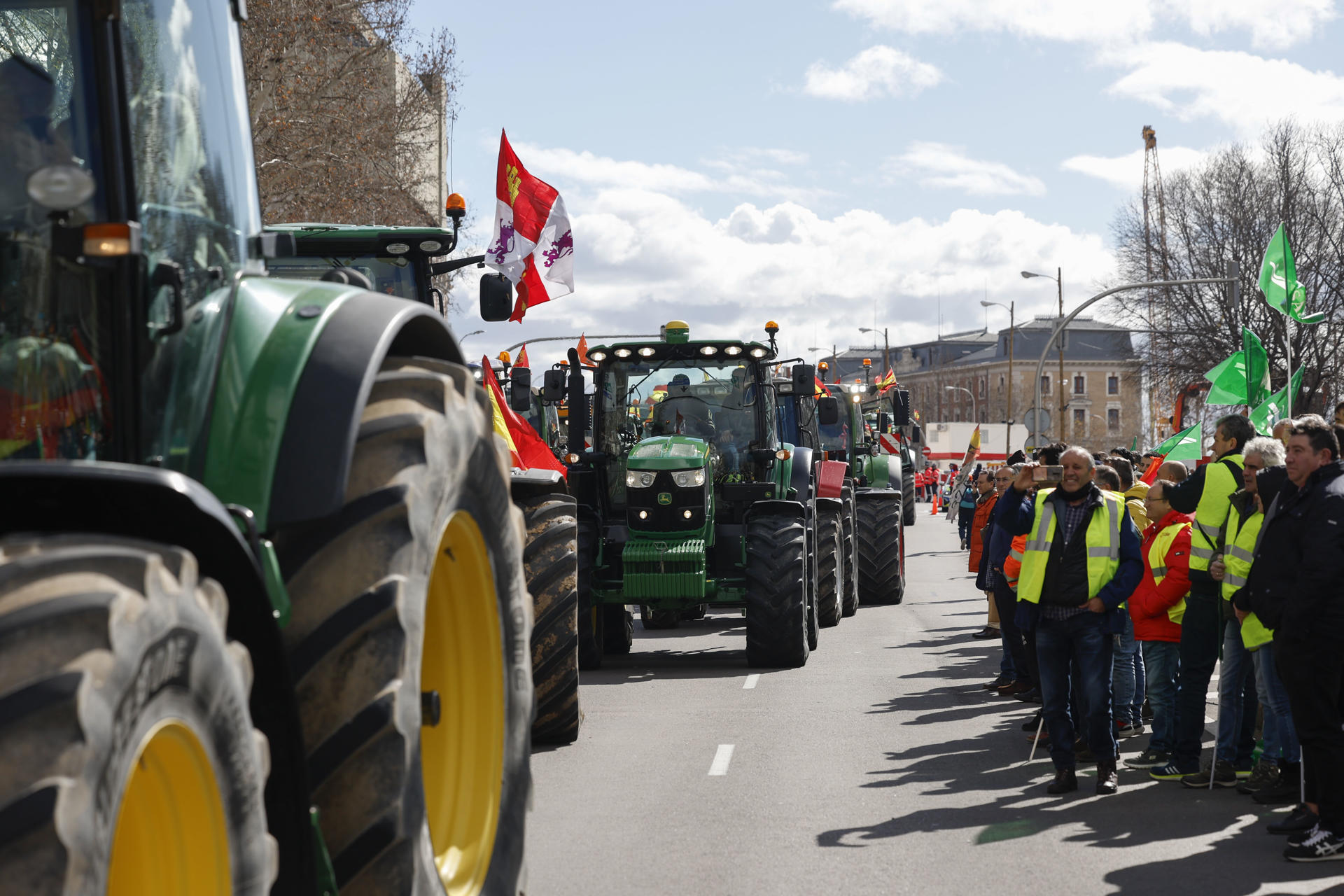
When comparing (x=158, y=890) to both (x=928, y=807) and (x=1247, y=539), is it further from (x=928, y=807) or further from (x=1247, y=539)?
(x=1247, y=539)

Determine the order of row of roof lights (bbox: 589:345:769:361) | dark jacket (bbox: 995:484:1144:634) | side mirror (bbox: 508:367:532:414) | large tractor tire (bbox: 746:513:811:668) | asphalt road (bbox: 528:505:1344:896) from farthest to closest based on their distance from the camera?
1. side mirror (bbox: 508:367:532:414)
2. row of roof lights (bbox: 589:345:769:361)
3. large tractor tire (bbox: 746:513:811:668)
4. dark jacket (bbox: 995:484:1144:634)
5. asphalt road (bbox: 528:505:1344:896)

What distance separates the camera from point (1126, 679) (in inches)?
406

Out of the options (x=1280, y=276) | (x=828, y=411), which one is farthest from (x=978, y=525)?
(x=1280, y=276)

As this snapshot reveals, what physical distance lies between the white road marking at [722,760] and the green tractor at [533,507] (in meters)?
0.96

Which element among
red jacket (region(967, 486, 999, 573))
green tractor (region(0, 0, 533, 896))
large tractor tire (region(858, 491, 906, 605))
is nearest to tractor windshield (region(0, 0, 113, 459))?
green tractor (region(0, 0, 533, 896))

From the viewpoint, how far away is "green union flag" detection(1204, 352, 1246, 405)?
19.8m

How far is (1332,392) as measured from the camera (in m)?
45.6

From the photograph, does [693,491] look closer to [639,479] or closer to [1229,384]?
[639,479]

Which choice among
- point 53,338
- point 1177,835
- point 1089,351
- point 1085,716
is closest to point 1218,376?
point 1085,716

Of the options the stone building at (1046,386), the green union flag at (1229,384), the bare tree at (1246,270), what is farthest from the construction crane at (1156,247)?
the stone building at (1046,386)

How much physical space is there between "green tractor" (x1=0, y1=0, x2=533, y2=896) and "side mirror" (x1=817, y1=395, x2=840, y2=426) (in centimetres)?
1298

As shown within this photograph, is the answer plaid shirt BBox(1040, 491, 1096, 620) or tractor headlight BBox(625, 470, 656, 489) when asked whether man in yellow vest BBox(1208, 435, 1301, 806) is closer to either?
plaid shirt BBox(1040, 491, 1096, 620)

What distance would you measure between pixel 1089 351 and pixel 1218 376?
103 m

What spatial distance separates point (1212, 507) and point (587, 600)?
665cm
